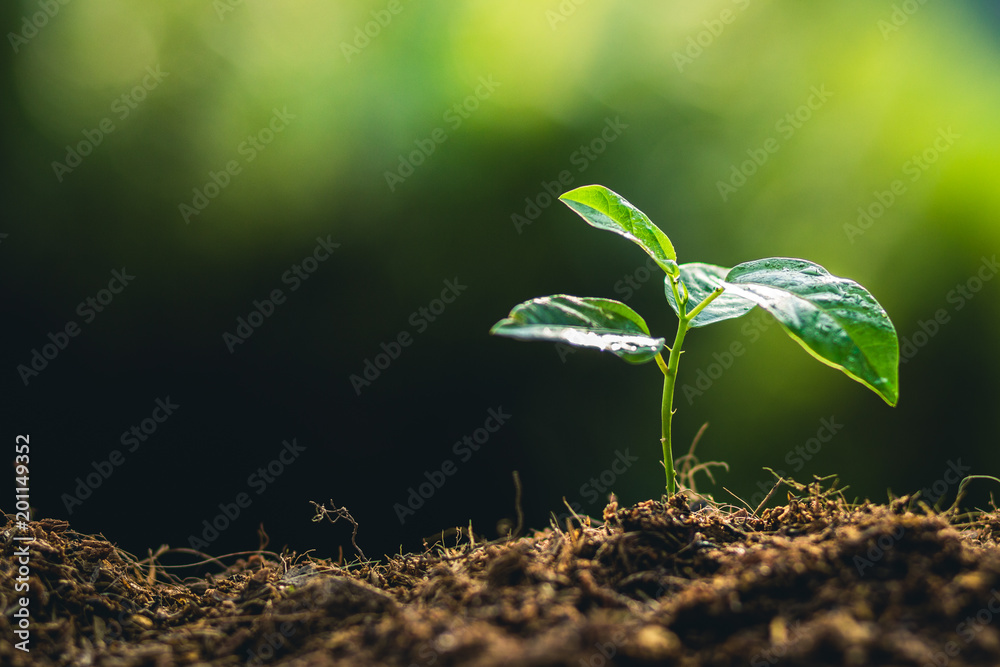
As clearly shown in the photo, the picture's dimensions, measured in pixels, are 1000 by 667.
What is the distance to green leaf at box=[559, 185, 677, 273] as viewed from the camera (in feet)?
2.92

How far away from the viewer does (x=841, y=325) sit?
724 mm

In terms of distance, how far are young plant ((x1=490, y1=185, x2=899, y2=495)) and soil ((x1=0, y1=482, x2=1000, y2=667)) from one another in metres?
0.15

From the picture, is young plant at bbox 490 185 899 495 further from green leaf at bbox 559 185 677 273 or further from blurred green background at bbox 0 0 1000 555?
blurred green background at bbox 0 0 1000 555

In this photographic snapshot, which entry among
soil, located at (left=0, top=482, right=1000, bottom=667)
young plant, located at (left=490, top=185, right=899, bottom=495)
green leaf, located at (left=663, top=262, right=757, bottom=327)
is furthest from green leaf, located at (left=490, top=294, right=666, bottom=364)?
soil, located at (left=0, top=482, right=1000, bottom=667)

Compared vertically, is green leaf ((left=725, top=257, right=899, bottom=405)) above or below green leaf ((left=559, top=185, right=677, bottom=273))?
above

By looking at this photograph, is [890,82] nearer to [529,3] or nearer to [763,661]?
[529,3]

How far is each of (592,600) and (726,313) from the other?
1.43 ft

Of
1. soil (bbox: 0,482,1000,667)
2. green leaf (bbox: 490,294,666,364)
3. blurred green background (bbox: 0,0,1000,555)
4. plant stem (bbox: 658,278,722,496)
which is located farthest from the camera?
blurred green background (bbox: 0,0,1000,555)

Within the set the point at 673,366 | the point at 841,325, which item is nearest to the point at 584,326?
the point at 673,366

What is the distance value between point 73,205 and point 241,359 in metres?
0.70

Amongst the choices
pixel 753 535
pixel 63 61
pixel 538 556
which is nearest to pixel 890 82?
pixel 753 535

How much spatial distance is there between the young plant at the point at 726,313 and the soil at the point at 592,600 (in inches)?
6.1

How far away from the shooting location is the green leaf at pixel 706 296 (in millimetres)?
877

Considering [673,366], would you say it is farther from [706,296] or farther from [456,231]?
[456,231]
